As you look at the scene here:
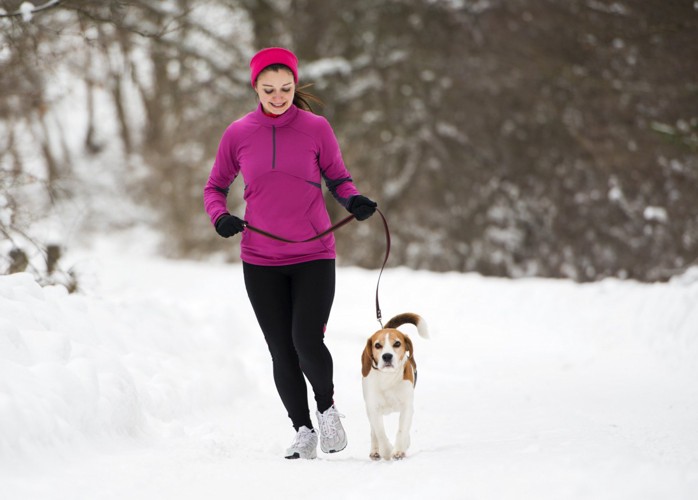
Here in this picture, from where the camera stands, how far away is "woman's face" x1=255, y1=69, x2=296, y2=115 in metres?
4.30

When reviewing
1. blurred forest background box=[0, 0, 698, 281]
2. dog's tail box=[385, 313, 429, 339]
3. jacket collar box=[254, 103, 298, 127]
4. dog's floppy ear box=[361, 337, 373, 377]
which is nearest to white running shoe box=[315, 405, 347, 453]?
dog's floppy ear box=[361, 337, 373, 377]

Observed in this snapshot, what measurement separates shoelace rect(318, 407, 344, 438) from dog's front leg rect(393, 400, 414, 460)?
0.41 meters

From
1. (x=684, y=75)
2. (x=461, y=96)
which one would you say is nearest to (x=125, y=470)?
(x=684, y=75)

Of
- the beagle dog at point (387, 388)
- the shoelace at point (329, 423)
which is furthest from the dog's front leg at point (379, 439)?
the shoelace at point (329, 423)

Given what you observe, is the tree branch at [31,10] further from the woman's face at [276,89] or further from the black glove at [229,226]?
the black glove at [229,226]

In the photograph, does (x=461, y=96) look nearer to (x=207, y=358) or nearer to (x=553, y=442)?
(x=207, y=358)

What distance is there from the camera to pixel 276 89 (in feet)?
14.1

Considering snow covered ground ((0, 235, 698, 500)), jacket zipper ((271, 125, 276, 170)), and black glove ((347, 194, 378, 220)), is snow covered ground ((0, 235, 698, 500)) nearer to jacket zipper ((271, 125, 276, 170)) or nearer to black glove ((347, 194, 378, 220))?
black glove ((347, 194, 378, 220))

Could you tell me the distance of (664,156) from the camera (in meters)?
12.8

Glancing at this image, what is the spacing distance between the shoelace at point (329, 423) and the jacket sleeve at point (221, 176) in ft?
4.12

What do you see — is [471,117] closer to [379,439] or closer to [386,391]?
[386,391]

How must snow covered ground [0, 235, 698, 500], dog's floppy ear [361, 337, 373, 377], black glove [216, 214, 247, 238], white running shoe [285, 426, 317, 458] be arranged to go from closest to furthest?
1. snow covered ground [0, 235, 698, 500]
2. black glove [216, 214, 247, 238]
3. dog's floppy ear [361, 337, 373, 377]
4. white running shoe [285, 426, 317, 458]

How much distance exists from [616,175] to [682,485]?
44.9ft

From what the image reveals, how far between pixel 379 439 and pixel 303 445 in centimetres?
47
